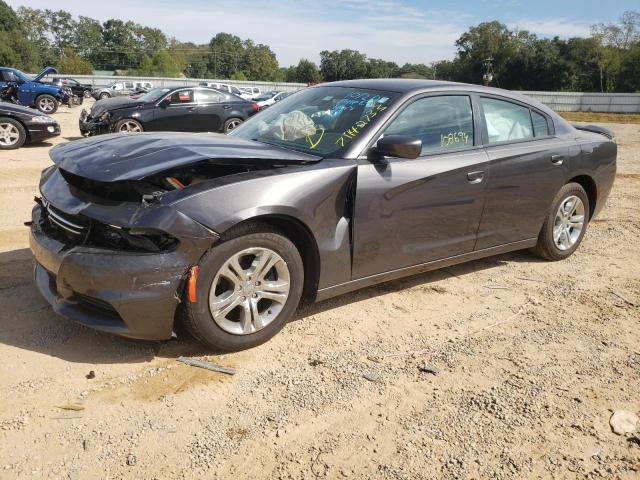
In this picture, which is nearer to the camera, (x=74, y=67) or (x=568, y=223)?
(x=568, y=223)

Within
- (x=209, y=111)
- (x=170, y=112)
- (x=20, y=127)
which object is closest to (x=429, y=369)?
(x=20, y=127)

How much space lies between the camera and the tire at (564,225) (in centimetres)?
484

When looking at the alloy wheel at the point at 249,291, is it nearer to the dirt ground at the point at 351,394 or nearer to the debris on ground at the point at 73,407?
the dirt ground at the point at 351,394

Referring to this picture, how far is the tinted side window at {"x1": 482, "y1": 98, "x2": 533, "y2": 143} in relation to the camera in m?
4.30

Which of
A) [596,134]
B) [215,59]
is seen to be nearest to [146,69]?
[215,59]

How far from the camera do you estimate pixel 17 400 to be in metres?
2.68

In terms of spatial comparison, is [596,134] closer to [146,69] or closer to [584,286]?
[584,286]

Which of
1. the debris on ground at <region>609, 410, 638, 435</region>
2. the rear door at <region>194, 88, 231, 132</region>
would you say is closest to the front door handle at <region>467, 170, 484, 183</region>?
the debris on ground at <region>609, 410, 638, 435</region>

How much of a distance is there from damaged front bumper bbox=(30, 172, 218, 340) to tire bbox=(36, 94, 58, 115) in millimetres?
21121

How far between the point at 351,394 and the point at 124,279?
1.32 meters

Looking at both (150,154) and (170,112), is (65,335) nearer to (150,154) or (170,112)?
(150,154)

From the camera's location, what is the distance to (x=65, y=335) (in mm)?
3281

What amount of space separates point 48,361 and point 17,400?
35cm

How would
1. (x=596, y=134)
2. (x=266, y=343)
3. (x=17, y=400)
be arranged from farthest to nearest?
(x=596, y=134) < (x=266, y=343) < (x=17, y=400)
